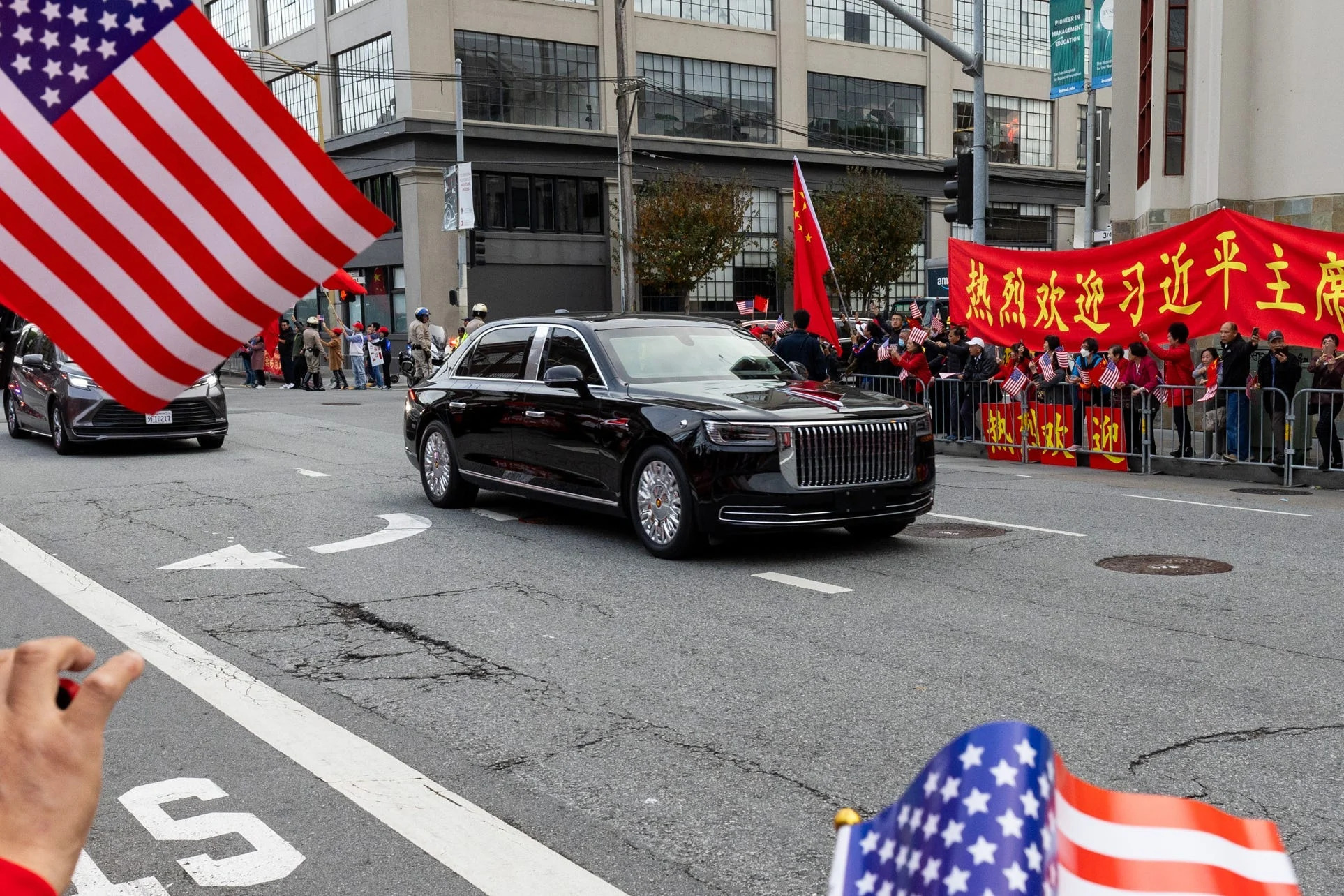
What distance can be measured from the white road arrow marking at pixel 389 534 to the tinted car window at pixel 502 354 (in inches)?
52.6

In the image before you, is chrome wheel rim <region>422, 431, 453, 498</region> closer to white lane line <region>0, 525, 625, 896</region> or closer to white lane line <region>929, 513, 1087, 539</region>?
white lane line <region>929, 513, 1087, 539</region>

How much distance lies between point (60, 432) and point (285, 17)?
34.7 meters

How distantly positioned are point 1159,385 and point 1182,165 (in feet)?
20.8

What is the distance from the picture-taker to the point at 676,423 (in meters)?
9.34

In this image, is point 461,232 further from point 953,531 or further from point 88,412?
point 953,531

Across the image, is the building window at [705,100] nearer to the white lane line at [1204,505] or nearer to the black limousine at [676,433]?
the white lane line at [1204,505]

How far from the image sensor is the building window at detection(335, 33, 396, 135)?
42.9 m

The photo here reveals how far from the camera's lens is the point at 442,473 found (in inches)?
477

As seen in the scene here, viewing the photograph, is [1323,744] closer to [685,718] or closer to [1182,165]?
[685,718]

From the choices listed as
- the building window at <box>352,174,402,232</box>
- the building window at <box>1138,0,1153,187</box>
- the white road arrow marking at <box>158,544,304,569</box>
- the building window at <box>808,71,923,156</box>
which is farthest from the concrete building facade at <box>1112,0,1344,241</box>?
the building window at <box>808,71,923,156</box>

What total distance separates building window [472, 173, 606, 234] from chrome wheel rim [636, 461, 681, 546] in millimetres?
34522

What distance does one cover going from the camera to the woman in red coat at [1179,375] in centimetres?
1491

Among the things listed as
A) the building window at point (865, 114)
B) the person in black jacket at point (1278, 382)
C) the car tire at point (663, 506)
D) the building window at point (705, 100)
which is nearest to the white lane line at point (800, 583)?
the car tire at point (663, 506)

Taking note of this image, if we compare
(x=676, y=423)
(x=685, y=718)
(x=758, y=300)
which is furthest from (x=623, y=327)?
(x=758, y=300)
